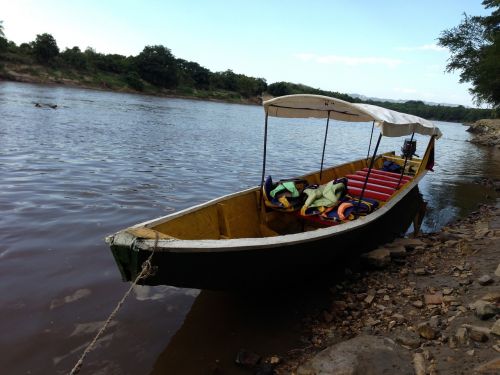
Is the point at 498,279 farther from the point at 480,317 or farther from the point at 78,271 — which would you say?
the point at 78,271

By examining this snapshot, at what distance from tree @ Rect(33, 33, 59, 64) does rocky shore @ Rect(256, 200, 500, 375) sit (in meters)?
69.4

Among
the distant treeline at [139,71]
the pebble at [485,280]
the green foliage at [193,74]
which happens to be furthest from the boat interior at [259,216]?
the green foliage at [193,74]

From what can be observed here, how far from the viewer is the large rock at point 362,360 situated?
12.3 ft

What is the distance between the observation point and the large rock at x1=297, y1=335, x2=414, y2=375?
3.74m

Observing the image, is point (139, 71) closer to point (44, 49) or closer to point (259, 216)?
point (44, 49)

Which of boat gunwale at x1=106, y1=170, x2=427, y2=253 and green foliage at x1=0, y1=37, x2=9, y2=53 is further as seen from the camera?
green foliage at x1=0, y1=37, x2=9, y2=53

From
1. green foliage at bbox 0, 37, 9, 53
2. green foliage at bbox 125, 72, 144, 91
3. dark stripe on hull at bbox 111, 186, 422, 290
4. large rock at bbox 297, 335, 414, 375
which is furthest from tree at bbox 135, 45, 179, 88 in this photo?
large rock at bbox 297, 335, 414, 375

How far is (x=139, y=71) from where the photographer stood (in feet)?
266

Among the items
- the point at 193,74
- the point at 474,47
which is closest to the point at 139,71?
the point at 193,74

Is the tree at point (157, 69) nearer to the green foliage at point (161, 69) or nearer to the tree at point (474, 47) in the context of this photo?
the green foliage at point (161, 69)

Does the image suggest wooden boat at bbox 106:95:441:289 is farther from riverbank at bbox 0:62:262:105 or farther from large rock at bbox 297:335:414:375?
riverbank at bbox 0:62:262:105

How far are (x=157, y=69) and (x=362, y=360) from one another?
272 feet

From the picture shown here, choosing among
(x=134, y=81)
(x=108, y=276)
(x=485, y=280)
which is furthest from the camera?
(x=134, y=81)

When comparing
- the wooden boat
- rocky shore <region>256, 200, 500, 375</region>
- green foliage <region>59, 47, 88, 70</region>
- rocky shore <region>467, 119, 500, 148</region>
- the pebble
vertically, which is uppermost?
green foliage <region>59, 47, 88, 70</region>
